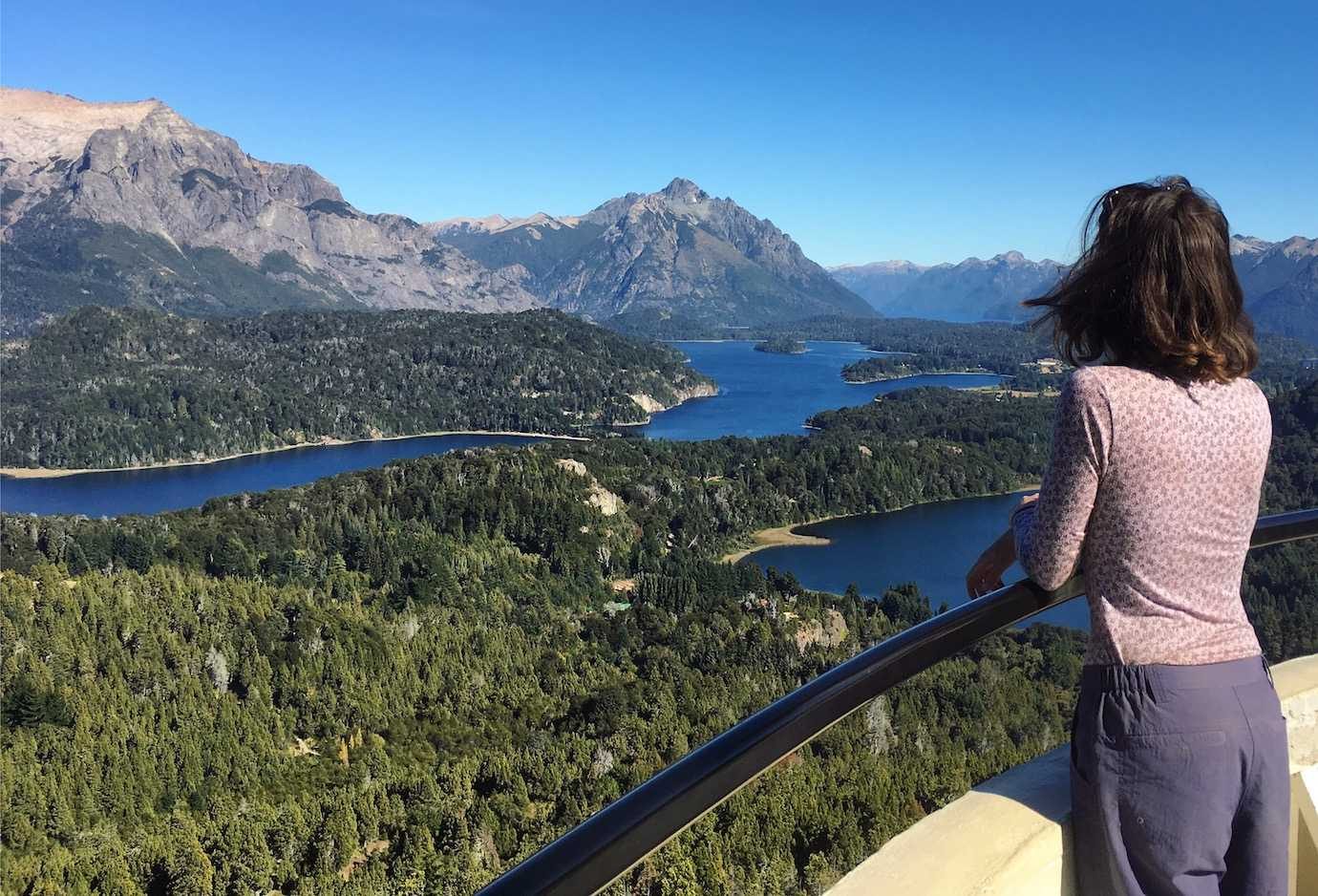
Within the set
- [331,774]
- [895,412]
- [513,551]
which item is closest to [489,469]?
[513,551]

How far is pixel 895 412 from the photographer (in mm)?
93812

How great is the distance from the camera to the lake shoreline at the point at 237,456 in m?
82.8

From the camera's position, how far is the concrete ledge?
61.9 inches

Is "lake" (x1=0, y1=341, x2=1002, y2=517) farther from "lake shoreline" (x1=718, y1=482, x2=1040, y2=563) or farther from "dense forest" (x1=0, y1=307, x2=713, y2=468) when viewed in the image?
"lake shoreline" (x1=718, y1=482, x2=1040, y2=563)

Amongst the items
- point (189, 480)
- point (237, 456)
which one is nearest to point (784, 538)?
point (189, 480)

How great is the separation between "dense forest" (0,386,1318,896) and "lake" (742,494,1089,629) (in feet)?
15.5

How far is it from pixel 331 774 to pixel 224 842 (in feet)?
16.6

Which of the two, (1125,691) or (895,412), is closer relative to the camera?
(1125,691)

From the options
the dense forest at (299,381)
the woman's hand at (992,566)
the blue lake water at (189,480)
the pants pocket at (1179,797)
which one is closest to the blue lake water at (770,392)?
the dense forest at (299,381)

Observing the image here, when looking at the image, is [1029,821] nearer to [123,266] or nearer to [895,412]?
[895,412]

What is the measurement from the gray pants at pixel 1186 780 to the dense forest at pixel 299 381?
97229 millimetres

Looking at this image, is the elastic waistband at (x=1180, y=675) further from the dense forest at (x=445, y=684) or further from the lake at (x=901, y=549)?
the lake at (x=901, y=549)

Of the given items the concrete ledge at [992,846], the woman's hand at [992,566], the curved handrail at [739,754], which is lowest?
the concrete ledge at [992,846]

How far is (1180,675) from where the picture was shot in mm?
1580
